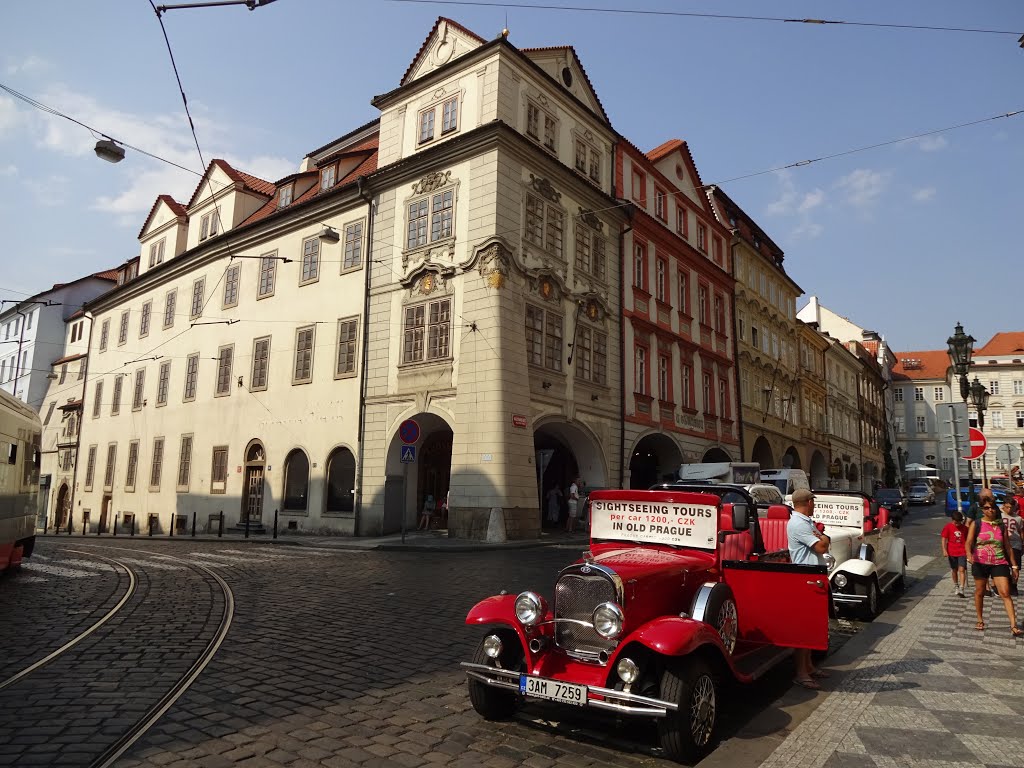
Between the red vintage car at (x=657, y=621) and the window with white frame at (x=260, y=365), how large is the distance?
77.0ft

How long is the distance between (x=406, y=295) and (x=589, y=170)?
27.9 feet

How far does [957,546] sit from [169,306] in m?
34.2

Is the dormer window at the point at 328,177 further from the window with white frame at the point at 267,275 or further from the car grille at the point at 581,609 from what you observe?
the car grille at the point at 581,609

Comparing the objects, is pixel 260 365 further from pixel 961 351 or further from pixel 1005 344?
pixel 1005 344

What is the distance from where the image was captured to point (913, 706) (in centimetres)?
543

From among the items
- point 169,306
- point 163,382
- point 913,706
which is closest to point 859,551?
point 913,706

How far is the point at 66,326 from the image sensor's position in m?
49.7

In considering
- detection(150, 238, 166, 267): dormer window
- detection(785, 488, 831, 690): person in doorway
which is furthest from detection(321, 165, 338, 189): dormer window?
detection(785, 488, 831, 690): person in doorway

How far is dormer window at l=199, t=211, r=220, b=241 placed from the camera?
3274 centimetres

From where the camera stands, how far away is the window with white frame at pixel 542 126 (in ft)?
74.8

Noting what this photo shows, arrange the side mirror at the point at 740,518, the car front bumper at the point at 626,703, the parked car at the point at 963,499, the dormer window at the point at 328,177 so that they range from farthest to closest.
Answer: the dormer window at the point at 328,177 → the parked car at the point at 963,499 → the side mirror at the point at 740,518 → the car front bumper at the point at 626,703

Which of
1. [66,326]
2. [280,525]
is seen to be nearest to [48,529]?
[66,326]

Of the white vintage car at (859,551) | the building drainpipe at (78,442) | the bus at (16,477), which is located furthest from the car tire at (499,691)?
the building drainpipe at (78,442)

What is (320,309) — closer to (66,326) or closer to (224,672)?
(224,672)
